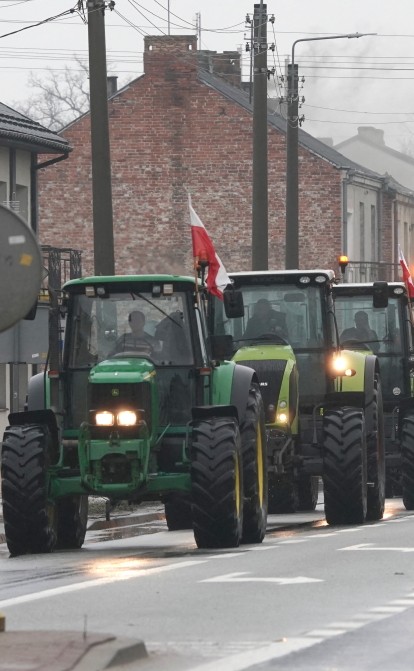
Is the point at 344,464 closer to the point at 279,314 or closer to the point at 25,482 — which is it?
the point at 279,314

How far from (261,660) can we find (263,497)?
28.2 ft

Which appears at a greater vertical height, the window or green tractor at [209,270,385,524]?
the window

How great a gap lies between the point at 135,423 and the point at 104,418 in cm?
27

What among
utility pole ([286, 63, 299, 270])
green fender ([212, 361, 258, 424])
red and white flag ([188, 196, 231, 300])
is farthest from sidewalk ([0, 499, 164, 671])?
utility pole ([286, 63, 299, 270])

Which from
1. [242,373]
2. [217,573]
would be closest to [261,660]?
[217,573]

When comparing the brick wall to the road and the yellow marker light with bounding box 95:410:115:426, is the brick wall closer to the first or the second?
the road

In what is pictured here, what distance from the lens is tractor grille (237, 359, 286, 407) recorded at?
20531mm

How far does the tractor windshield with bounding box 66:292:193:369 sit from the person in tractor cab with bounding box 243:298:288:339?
13.4ft

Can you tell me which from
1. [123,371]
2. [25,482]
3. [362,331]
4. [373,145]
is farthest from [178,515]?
[373,145]

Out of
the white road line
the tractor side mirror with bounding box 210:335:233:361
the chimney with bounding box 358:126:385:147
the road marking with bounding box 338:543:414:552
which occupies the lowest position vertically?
the road marking with bounding box 338:543:414:552

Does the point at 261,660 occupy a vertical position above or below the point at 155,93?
below

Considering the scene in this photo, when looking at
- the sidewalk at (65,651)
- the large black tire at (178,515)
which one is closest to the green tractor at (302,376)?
the large black tire at (178,515)

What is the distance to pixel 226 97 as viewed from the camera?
59.2m

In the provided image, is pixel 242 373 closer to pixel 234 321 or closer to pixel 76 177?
pixel 234 321
